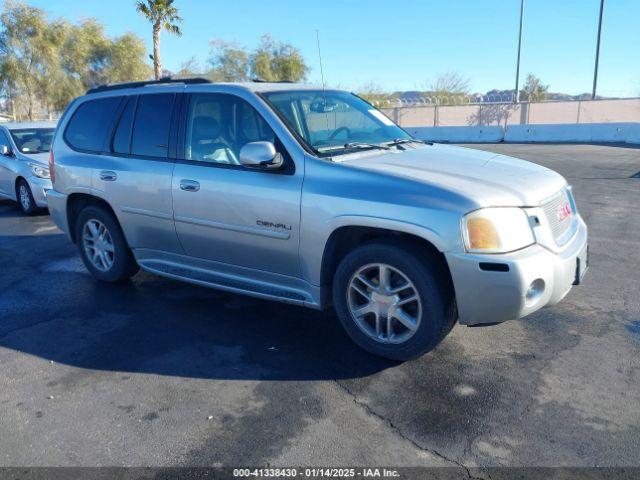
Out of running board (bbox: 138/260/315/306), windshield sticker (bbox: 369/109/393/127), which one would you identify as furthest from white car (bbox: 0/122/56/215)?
windshield sticker (bbox: 369/109/393/127)

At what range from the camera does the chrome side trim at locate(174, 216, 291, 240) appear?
400 cm

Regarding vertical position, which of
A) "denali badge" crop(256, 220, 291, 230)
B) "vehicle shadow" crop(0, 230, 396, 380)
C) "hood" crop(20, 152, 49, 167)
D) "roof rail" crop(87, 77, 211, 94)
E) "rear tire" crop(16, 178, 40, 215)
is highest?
"roof rail" crop(87, 77, 211, 94)

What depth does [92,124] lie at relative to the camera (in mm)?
5512

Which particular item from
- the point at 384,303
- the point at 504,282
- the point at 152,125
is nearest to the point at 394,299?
the point at 384,303

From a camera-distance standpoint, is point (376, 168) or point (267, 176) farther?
point (267, 176)

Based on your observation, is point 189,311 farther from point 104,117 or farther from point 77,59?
point 77,59

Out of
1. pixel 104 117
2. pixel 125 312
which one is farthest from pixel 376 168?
pixel 104 117

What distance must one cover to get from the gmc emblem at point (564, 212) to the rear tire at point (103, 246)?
3882mm

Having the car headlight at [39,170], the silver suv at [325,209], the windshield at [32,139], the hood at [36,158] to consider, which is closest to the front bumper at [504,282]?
the silver suv at [325,209]

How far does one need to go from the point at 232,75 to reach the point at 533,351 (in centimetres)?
4924

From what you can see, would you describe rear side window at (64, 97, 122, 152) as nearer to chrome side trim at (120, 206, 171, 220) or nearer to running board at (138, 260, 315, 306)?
chrome side trim at (120, 206, 171, 220)

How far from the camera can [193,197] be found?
4445 mm

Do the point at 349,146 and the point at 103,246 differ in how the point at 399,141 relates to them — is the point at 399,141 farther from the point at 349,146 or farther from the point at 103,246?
the point at 103,246

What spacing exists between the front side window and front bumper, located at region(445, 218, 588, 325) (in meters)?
1.80
